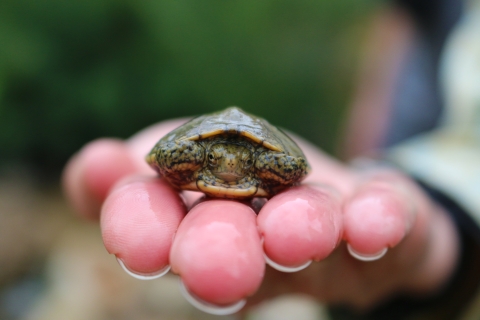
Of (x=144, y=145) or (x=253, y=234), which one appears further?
(x=144, y=145)

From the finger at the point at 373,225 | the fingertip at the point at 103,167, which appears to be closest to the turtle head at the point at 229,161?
the finger at the point at 373,225

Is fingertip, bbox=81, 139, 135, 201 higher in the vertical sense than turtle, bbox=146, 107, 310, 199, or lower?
lower

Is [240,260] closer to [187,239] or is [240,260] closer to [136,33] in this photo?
[187,239]

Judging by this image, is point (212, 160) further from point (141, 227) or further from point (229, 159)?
point (141, 227)

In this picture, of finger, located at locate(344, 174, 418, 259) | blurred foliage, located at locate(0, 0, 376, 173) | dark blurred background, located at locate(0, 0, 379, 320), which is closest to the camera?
finger, located at locate(344, 174, 418, 259)

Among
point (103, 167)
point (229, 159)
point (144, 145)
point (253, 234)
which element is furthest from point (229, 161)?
point (144, 145)

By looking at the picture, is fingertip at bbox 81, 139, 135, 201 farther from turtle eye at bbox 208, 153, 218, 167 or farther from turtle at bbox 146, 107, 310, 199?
turtle eye at bbox 208, 153, 218, 167

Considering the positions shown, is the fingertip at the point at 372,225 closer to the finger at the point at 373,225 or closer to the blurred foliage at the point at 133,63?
the finger at the point at 373,225

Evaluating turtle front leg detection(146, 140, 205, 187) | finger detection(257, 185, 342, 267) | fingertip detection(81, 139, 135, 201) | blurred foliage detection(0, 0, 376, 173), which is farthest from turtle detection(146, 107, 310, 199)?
blurred foliage detection(0, 0, 376, 173)
